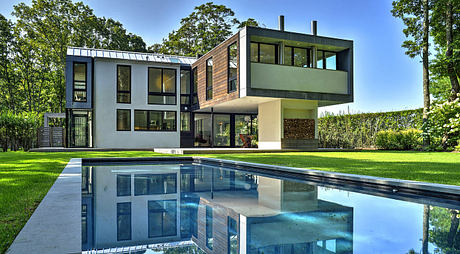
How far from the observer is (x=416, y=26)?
15797mm

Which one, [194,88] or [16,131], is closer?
[16,131]

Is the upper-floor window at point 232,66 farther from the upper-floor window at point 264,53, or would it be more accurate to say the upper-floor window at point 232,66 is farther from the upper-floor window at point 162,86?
the upper-floor window at point 162,86

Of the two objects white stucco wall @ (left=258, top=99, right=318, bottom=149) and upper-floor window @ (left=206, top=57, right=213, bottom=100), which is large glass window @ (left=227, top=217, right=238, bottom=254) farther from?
upper-floor window @ (left=206, top=57, right=213, bottom=100)

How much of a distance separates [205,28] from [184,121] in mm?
10946

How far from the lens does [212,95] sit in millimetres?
16703

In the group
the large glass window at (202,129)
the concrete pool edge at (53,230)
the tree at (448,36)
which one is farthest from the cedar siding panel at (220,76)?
the concrete pool edge at (53,230)

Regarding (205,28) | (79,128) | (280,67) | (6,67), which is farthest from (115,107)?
(6,67)

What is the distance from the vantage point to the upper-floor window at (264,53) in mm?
14266

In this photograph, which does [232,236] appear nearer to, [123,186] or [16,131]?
[123,186]

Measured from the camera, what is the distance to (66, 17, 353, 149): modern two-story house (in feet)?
47.0

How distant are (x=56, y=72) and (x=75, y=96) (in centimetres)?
1164

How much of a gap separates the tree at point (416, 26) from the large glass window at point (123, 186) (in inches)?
556

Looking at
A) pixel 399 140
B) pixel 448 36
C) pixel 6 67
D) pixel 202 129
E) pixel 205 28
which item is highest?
pixel 205 28

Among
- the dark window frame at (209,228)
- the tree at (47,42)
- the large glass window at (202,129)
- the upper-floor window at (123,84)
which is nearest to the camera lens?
the dark window frame at (209,228)
